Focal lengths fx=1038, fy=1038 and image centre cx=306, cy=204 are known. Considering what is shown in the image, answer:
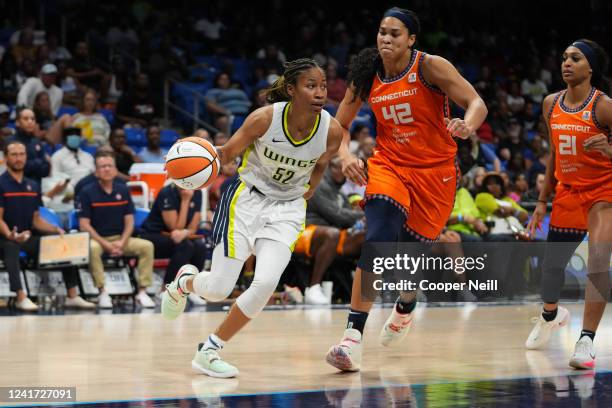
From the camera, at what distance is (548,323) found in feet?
22.3

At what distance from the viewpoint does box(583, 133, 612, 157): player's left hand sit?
595 centimetres

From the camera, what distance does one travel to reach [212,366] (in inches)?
210

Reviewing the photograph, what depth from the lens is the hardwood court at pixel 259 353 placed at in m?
5.12

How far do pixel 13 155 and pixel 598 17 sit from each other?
15476mm

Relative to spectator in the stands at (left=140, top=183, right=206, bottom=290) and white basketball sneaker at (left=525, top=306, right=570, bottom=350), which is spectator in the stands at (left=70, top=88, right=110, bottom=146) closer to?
spectator in the stands at (left=140, top=183, right=206, bottom=290)

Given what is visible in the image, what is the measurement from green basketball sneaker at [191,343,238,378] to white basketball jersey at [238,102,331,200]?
931 mm

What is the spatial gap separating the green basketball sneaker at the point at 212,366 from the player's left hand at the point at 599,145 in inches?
95.0

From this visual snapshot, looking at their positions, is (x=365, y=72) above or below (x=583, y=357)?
above

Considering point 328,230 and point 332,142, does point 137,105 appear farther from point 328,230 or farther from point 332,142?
point 332,142

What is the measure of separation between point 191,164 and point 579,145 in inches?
94.7

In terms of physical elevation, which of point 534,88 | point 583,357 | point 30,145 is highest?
point 534,88

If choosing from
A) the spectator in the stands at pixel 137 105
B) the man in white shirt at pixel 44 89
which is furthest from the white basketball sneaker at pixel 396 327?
the spectator in the stands at pixel 137 105
